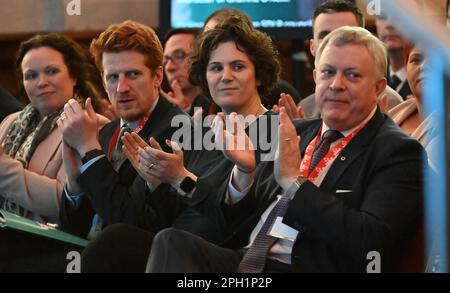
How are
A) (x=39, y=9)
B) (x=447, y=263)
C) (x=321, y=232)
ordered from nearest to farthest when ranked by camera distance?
1. (x=447, y=263)
2. (x=321, y=232)
3. (x=39, y=9)

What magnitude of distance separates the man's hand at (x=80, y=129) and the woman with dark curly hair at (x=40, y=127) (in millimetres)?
246

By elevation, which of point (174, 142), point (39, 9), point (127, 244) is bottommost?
point (127, 244)

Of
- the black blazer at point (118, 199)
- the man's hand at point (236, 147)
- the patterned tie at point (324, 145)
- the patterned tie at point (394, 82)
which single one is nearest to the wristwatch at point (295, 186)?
the patterned tie at point (324, 145)

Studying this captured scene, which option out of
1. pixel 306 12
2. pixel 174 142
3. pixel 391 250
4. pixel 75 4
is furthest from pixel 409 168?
pixel 306 12

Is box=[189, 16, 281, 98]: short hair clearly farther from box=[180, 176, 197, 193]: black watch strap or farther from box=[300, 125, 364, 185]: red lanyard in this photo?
box=[300, 125, 364, 185]: red lanyard

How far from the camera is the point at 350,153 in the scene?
8.00 ft

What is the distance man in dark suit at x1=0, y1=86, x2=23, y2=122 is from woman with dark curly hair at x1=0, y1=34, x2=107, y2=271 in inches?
9.2

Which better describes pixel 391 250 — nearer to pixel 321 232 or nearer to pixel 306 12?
pixel 321 232

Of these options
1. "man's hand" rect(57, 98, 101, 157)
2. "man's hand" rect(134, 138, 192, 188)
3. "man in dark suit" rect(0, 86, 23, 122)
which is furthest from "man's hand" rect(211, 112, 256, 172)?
"man in dark suit" rect(0, 86, 23, 122)

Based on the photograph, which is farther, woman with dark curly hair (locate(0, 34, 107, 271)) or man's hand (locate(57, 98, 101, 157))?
woman with dark curly hair (locate(0, 34, 107, 271))

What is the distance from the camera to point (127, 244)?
2.61 metres

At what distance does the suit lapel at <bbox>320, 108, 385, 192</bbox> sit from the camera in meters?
2.42

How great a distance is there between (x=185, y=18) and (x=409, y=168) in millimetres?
2473

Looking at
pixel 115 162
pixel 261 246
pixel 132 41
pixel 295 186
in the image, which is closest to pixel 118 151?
pixel 115 162
